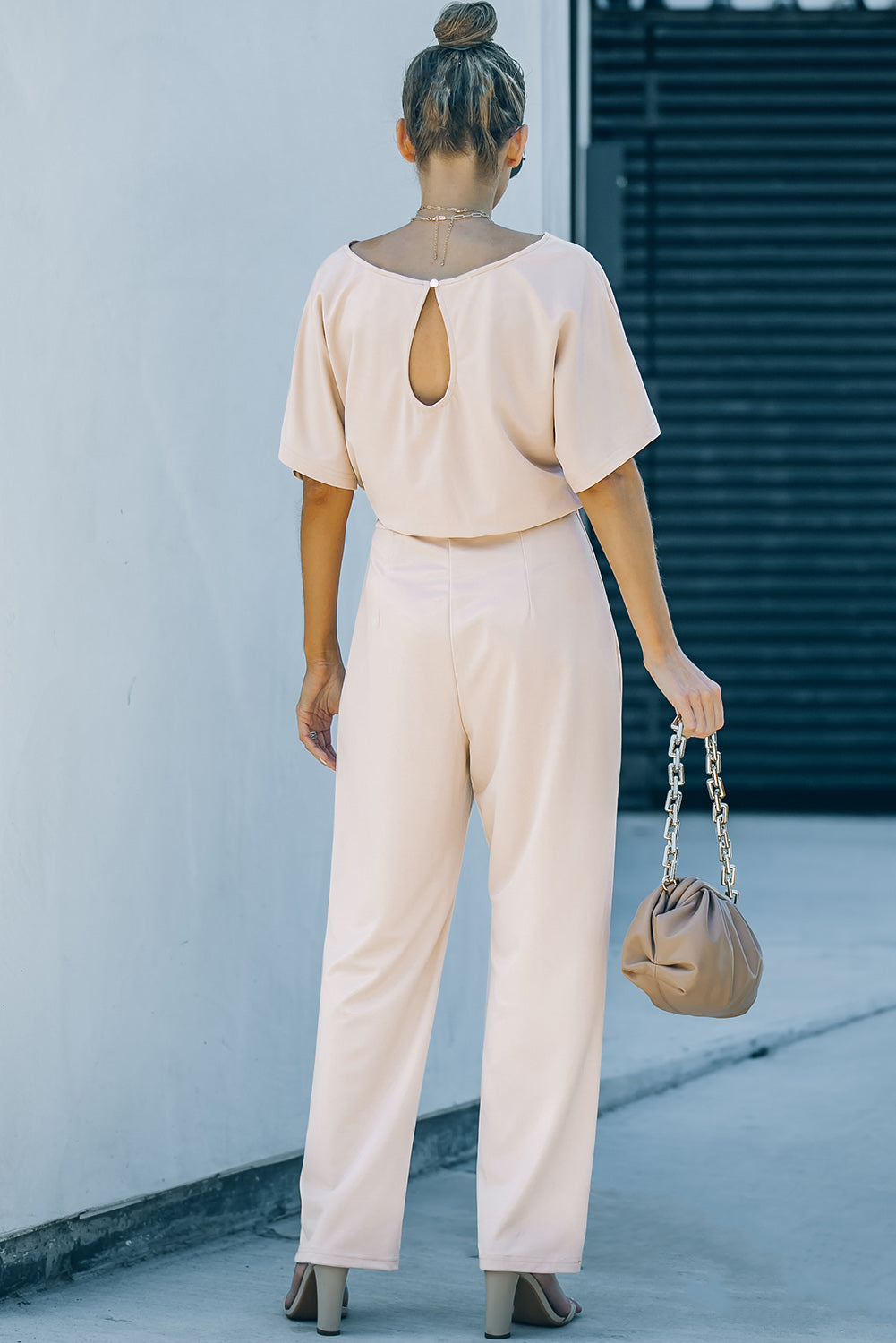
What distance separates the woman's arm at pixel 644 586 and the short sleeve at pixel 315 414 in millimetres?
341

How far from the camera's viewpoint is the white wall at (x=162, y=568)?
2.38m

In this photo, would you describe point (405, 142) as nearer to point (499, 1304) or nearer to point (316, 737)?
point (316, 737)

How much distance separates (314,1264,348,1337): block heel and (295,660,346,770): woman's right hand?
2.31 ft

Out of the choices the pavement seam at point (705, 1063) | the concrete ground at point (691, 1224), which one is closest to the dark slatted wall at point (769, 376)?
the concrete ground at point (691, 1224)

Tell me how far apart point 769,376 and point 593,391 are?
5.69 metres

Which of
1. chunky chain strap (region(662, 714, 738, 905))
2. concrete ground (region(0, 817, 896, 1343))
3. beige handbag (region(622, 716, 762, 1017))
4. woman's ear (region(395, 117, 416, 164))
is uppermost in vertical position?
woman's ear (region(395, 117, 416, 164))

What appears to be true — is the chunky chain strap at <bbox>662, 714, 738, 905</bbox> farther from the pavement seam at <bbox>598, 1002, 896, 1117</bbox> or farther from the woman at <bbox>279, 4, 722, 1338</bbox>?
the pavement seam at <bbox>598, 1002, 896, 1117</bbox>

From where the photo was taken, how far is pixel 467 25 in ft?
6.93

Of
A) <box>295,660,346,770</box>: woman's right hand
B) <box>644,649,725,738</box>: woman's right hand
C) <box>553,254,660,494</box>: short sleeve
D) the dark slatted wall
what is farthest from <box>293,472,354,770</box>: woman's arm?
the dark slatted wall

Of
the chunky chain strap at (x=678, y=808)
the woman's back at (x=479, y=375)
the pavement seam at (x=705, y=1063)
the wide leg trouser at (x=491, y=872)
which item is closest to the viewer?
the woman's back at (x=479, y=375)

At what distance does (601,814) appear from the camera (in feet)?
7.38

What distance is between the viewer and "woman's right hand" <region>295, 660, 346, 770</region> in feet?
7.94

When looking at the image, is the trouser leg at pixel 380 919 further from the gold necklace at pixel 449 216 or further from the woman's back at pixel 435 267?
the gold necklace at pixel 449 216

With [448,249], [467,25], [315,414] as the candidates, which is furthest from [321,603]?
[467,25]
